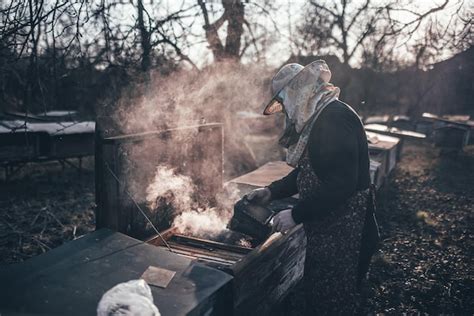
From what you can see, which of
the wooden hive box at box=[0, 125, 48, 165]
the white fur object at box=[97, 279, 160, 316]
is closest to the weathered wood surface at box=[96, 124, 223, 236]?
the white fur object at box=[97, 279, 160, 316]

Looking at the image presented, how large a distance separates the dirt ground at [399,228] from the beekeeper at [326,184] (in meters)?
1.64

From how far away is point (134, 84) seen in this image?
7281 mm

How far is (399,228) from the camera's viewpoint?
22.5 feet

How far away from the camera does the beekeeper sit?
2586 millimetres

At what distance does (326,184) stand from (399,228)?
16.8 feet

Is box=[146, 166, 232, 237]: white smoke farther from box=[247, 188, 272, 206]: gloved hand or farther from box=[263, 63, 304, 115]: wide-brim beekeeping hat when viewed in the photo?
box=[263, 63, 304, 115]: wide-brim beekeeping hat

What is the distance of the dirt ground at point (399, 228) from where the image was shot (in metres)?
4.63

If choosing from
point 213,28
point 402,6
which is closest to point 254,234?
point 213,28

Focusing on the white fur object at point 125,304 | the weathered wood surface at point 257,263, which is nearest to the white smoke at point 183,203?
the weathered wood surface at point 257,263

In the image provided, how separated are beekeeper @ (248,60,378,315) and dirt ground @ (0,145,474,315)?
164 cm

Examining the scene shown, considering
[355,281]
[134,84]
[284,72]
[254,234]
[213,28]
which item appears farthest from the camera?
[213,28]

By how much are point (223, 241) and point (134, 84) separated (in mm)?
4677

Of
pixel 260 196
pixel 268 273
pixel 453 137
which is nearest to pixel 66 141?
pixel 260 196

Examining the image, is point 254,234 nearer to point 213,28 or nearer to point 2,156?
point 2,156
